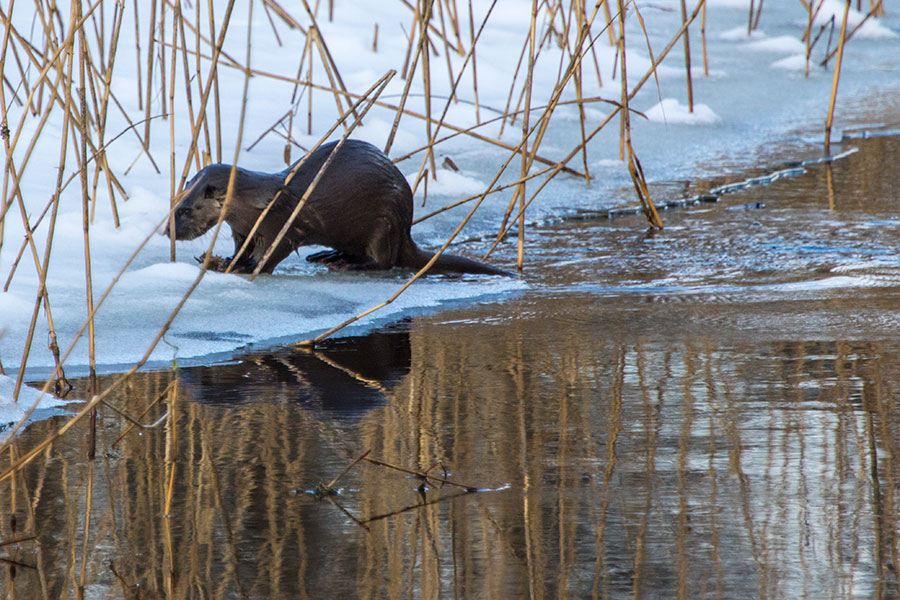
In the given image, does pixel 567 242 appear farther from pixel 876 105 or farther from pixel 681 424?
pixel 876 105

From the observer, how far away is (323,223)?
345 centimetres

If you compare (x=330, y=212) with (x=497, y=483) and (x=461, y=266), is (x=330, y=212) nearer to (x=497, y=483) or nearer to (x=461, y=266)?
(x=461, y=266)

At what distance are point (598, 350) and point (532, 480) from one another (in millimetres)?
813

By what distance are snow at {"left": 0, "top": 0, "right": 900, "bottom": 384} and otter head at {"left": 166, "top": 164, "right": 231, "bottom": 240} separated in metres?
0.14

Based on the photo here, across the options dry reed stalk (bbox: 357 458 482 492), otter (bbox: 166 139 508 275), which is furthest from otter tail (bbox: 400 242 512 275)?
dry reed stalk (bbox: 357 458 482 492)

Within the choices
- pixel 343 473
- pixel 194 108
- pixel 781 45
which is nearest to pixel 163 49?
pixel 194 108

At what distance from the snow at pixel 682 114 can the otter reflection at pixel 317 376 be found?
3.90 m

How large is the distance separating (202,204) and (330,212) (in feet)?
1.22

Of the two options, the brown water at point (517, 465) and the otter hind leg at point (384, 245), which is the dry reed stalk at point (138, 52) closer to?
the otter hind leg at point (384, 245)

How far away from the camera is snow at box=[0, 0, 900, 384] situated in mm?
2830

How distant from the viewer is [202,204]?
3.34m

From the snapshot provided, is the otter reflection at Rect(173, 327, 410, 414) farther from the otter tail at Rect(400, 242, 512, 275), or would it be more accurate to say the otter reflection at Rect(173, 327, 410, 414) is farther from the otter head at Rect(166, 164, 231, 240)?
the otter head at Rect(166, 164, 231, 240)

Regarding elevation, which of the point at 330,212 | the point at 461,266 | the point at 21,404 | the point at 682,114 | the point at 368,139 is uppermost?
the point at 682,114

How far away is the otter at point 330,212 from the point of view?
3365 mm
